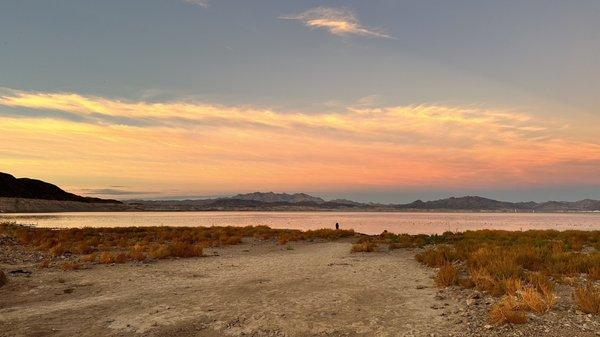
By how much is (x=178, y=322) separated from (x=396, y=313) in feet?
17.5

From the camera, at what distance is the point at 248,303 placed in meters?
11.7

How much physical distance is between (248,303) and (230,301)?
61 cm

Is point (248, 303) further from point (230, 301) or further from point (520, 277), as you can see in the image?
point (520, 277)

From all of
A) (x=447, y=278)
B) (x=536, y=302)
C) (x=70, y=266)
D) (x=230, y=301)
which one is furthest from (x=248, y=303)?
(x=70, y=266)

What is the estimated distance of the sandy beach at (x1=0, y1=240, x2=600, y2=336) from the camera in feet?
30.7

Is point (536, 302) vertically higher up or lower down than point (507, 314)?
higher up

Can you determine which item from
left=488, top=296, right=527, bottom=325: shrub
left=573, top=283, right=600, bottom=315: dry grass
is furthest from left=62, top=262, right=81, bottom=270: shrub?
left=573, top=283, right=600, bottom=315: dry grass

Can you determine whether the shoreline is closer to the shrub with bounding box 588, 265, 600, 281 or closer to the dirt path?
the dirt path

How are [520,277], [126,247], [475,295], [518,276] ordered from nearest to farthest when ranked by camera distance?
[475,295], [520,277], [518,276], [126,247]

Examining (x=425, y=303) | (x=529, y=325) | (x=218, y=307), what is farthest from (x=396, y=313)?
(x=218, y=307)

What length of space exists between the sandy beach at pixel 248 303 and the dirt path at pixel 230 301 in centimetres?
3

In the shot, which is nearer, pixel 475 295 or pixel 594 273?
pixel 475 295

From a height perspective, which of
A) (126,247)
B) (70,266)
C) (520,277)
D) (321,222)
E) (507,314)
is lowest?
(321,222)

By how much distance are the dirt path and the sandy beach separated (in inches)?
1.0
